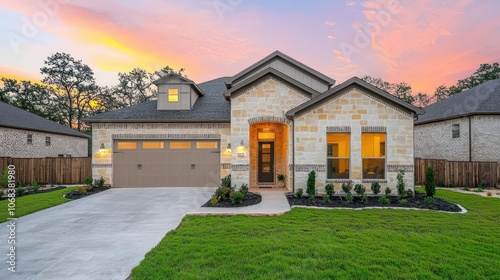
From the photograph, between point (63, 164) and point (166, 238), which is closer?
point (166, 238)

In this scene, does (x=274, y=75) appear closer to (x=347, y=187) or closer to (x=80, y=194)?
(x=347, y=187)

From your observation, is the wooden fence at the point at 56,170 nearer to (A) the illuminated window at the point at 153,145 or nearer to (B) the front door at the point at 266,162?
(A) the illuminated window at the point at 153,145

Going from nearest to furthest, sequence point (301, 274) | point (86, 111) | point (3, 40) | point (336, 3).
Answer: point (301, 274) < point (3, 40) < point (336, 3) < point (86, 111)

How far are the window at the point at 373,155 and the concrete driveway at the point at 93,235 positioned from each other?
23.0 feet

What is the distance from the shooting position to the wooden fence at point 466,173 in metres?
13.6

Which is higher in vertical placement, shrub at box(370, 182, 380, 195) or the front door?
the front door

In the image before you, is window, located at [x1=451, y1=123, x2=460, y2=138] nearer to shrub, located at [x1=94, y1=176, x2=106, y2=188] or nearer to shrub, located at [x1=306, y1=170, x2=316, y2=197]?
shrub, located at [x1=306, y1=170, x2=316, y2=197]

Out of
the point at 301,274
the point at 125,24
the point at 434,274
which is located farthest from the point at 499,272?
the point at 125,24

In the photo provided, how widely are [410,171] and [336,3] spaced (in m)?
10.1

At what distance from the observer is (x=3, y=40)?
28.8 ft

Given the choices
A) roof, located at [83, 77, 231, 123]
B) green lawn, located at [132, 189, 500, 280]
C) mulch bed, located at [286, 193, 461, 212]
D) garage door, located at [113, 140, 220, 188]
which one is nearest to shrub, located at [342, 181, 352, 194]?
mulch bed, located at [286, 193, 461, 212]

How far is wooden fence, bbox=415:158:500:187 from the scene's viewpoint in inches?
536

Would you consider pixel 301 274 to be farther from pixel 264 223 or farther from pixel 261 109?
pixel 261 109

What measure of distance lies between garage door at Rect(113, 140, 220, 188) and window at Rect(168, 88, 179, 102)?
9.01 ft
